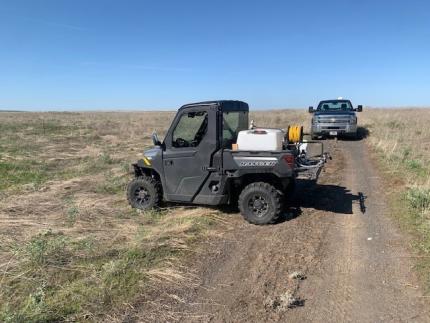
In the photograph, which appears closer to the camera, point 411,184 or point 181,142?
point 181,142

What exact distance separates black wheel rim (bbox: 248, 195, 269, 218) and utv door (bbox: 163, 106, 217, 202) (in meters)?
0.97

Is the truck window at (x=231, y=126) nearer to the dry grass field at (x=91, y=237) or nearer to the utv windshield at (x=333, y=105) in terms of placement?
the dry grass field at (x=91, y=237)

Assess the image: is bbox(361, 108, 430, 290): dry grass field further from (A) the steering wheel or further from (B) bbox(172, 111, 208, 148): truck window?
(A) the steering wheel

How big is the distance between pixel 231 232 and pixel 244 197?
68cm

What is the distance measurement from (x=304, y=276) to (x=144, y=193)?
4.07 m

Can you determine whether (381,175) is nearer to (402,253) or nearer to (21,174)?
(402,253)

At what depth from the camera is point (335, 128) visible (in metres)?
19.0

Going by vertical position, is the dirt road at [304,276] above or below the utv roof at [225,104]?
below

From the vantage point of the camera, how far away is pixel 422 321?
4.02 metres

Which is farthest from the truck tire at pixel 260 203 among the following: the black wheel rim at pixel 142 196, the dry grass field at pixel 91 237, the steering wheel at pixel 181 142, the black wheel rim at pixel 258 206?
the black wheel rim at pixel 142 196

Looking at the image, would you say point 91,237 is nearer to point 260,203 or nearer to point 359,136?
point 260,203

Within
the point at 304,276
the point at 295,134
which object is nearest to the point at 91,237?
the point at 304,276

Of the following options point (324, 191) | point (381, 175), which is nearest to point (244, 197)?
point (324, 191)

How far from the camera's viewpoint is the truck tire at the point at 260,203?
7047mm
